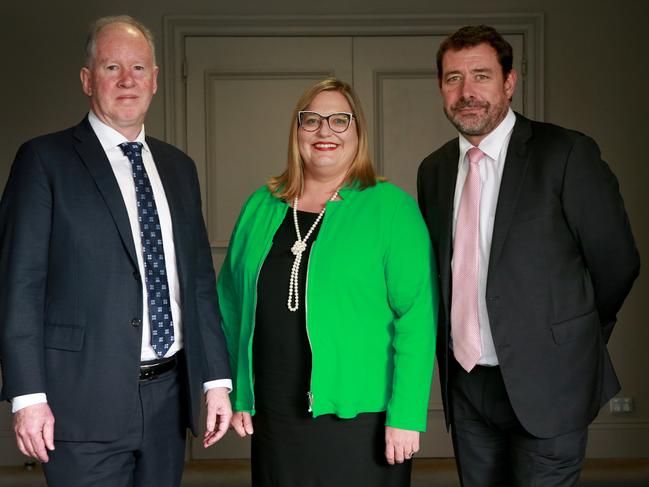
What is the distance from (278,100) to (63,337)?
2616mm

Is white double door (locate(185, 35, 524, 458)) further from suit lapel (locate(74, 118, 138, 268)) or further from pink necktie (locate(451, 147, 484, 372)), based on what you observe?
suit lapel (locate(74, 118, 138, 268))

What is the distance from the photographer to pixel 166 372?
2197mm

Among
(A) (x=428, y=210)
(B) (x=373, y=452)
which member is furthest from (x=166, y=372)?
(A) (x=428, y=210)

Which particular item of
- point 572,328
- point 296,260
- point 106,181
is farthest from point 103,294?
point 572,328

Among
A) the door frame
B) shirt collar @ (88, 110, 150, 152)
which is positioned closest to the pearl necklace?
shirt collar @ (88, 110, 150, 152)

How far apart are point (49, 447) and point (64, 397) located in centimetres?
13

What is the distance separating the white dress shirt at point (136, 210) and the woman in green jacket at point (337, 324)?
24cm

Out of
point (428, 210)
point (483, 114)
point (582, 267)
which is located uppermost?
point (483, 114)

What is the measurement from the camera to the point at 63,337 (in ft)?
6.64

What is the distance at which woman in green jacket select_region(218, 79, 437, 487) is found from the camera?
7.43ft

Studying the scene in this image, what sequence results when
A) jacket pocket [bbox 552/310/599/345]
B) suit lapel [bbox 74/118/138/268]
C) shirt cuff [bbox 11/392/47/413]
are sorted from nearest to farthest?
shirt cuff [bbox 11/392/47/413] → suit lapel [bbox 74/118/138/268] → jacket pocket [bbox 552/310/599/345]

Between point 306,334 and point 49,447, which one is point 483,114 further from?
point 49,447

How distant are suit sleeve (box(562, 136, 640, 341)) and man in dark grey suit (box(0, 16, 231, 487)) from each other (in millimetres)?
1072

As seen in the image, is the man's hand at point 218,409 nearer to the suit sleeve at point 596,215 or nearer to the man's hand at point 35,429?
the man's hand at point 35,429
